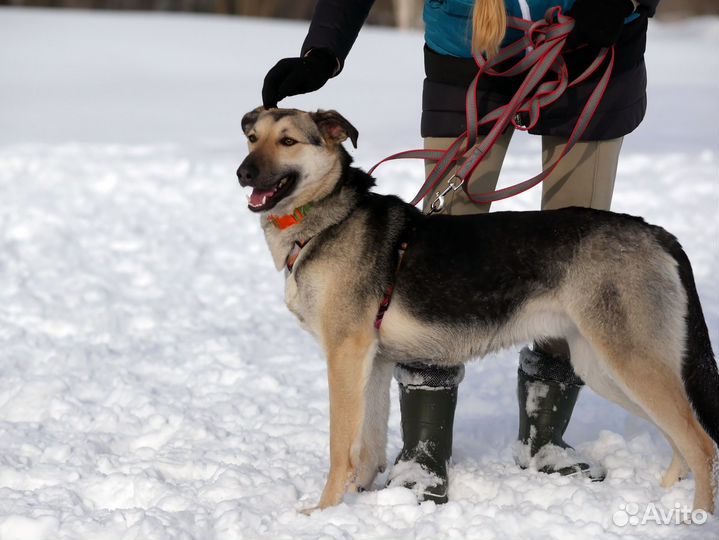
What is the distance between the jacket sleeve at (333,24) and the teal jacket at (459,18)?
12.2 inches

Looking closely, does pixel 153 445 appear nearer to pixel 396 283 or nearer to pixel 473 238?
pixel 396 283

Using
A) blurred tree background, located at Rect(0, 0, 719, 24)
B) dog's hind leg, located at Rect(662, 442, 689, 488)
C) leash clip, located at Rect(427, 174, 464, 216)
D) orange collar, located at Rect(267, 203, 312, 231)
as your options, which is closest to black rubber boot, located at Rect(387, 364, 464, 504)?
leash clip, located at Rect(427, 174, 464, 216)

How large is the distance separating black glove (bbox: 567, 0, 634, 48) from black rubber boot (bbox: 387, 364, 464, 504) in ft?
4.64

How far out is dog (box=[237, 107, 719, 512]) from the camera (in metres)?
3.16

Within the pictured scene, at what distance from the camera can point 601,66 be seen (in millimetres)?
3473

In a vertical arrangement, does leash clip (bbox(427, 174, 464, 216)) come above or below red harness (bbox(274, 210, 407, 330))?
above

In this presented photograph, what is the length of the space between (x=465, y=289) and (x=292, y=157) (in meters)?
0.84

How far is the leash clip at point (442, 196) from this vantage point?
349 cm

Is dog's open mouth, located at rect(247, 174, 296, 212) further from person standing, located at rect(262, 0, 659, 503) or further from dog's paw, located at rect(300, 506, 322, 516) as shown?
dog's paw, located at rect(300, 506, 322, 516)

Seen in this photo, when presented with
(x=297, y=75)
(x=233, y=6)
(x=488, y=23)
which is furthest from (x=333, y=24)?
(x=233, y=6)

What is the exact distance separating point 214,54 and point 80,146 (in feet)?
32.7

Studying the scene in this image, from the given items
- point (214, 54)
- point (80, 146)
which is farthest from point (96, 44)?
point (80, 146)

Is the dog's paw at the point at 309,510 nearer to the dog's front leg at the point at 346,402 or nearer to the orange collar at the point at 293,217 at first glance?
the dog's front leg at the point at 346,402

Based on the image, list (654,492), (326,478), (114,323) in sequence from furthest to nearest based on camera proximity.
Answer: (114,323) → (326,478) → (654,492)
